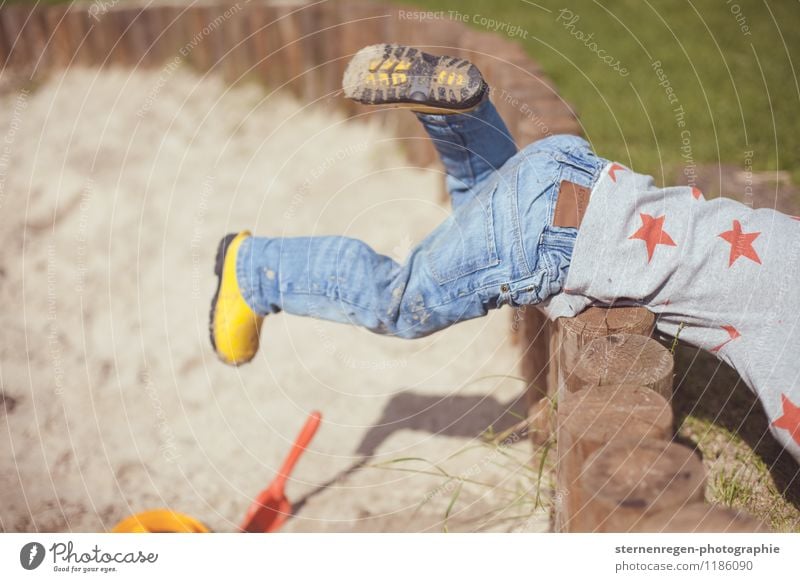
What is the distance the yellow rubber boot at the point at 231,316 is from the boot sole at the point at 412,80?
0.41 metres

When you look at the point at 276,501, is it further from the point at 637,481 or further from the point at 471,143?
the point at 637,481

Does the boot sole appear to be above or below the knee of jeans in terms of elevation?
above

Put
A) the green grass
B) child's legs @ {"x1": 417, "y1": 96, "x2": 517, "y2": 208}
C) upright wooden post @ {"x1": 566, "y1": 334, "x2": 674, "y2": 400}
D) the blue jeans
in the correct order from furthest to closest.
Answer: the green grass
child's legs @ {"x1": 417, "y1": 96, "x2": 517, "y2": 208}
the blue jeans
upright wooden post @ {"x1": 566, "y1": 334, "x2": 674, "y2": 400}

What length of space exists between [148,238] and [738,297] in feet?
6.67

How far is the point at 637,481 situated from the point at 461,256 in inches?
23.5

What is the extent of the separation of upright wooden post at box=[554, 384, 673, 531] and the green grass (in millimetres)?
1498

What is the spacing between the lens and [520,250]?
1.58 m

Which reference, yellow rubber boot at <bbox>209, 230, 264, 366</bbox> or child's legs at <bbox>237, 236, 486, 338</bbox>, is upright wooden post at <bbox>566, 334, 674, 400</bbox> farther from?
yellow rubber boot at <bbox>209, 230, 264, 366</bbox>

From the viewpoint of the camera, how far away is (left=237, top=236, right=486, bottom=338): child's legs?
1678 mm

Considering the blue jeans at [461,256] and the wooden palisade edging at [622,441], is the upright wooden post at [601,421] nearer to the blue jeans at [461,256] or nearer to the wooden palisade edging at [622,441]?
the wooden palisade edging at [622,441]

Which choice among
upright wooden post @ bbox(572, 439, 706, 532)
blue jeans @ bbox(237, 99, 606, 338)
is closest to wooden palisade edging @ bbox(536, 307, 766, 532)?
upright wooden post @ bbox(572, 439, 706, 532)

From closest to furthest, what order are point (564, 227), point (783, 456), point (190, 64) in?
point (564, 227)
point (783, 456)
point (190, 64)
